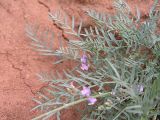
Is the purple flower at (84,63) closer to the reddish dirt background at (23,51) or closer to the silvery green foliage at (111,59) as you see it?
the silvery green foliage at (111,59)

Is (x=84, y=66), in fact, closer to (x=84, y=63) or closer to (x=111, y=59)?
(x=84, y=63)

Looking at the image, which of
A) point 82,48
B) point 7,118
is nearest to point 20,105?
point 7,118

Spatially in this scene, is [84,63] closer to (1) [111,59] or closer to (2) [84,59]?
(2) [84,59]

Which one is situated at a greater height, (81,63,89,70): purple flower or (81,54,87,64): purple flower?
(81,54,87,64): purple flower

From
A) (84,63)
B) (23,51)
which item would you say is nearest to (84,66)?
(84,63)

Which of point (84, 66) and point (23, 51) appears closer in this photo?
point (84, 66)

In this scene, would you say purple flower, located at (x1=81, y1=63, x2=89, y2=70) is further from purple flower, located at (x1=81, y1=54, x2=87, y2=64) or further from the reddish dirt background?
the reddish dirt background

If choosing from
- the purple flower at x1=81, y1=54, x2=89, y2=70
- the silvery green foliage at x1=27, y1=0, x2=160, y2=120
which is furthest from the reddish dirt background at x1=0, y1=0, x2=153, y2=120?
the purple flower at x1=81, y1=54, x2=89, y2=70

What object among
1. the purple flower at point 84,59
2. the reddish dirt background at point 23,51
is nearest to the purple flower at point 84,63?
the purple flower at point 84,59
